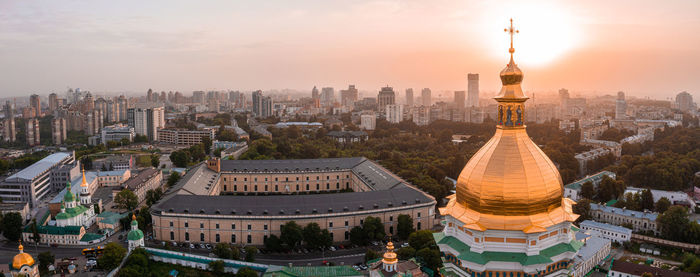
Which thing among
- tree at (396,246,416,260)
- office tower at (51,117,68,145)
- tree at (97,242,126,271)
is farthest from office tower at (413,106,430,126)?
tree at (97,242,126,271)

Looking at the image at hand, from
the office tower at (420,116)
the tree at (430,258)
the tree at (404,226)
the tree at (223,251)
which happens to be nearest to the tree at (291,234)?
the tree at (223,251)

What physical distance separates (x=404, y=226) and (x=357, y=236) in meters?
3.13

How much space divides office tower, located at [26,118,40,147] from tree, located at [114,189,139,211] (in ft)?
165

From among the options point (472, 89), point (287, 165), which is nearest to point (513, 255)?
point (287, 165)

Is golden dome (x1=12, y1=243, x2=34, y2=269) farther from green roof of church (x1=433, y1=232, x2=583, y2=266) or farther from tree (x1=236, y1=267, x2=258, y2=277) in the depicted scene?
green roof of church (x1=433, y1=232, x2=583, y2=266)

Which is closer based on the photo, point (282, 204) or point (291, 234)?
point (291, 234)

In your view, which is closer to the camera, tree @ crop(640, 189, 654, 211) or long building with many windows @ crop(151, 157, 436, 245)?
long building with many windows @ crop(151, 157, 436, 245)

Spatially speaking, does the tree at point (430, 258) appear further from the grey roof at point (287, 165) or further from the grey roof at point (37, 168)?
the grey roof at point (37, 168)

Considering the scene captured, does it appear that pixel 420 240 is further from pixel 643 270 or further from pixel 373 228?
pixel 643 270

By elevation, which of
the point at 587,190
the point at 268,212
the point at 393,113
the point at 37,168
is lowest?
the point at 587,190

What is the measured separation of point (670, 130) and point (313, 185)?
216 feet

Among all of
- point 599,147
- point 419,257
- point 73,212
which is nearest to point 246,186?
point 73,212

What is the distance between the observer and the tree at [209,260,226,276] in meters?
25.6

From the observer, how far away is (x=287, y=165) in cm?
4691
